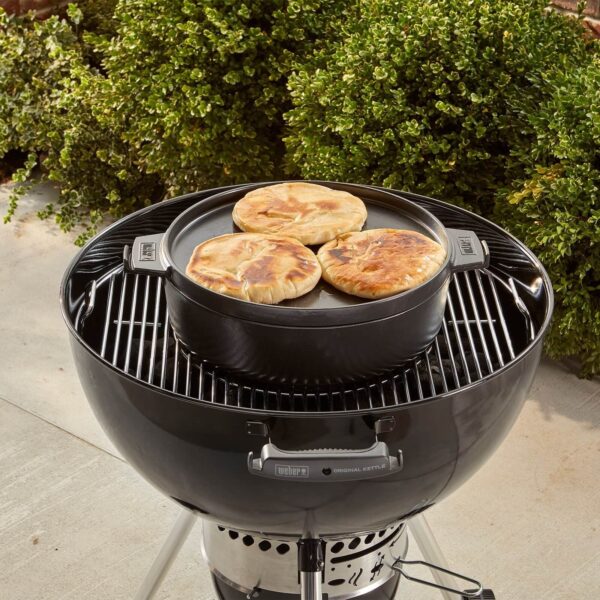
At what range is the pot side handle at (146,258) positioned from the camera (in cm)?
123

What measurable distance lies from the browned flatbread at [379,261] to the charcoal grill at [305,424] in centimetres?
16

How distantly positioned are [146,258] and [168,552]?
25.8 inches

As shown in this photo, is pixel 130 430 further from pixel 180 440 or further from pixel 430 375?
pixel 430 375

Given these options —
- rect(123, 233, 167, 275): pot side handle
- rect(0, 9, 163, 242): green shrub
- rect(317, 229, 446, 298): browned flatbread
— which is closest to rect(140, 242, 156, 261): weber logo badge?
rect(123, 233, 167, 275): pot side handle

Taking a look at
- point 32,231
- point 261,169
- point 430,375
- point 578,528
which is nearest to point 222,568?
point 430,375

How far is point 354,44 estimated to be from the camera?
8.50 ft

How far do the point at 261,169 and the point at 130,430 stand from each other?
1.98m

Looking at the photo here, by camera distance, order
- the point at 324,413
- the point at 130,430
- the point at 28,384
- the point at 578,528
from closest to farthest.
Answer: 1. the point at 324,413
2. the point at 130,430
3. the point at 578,528
4. the point at 28,384

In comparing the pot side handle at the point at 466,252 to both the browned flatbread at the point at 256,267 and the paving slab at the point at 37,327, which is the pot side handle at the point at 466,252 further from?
the paving slab at the point at 37,327

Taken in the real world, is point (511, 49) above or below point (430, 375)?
above

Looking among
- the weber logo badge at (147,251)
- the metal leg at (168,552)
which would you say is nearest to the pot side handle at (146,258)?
the weber logo badge at (147,251)

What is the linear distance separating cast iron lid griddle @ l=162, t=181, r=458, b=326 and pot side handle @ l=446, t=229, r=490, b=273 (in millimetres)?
21

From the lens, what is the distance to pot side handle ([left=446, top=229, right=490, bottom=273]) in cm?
130

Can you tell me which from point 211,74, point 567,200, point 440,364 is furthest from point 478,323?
point 211,74
